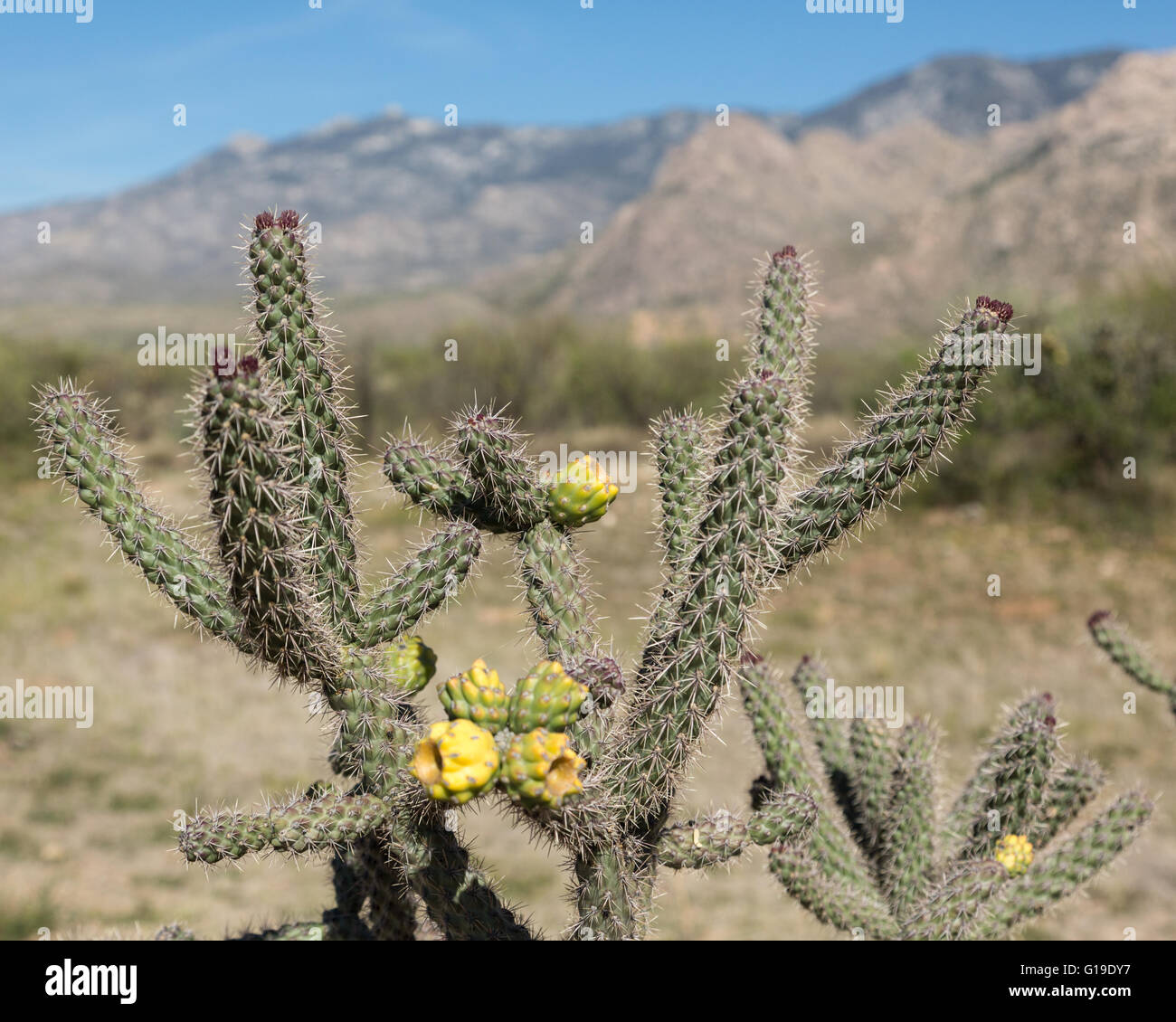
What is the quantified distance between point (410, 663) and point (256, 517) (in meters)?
0.59

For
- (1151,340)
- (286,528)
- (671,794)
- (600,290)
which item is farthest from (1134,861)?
(600,290)

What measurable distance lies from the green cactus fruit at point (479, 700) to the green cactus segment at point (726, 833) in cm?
60

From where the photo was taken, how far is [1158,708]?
27.5 ft

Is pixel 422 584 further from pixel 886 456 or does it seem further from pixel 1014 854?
pixel 1014 854

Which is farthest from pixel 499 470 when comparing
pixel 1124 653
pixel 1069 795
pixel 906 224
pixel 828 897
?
pixel 906 224

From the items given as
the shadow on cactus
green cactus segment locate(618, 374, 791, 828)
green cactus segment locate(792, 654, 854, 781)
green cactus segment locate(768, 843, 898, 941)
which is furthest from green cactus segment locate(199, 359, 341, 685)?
green cactus segment locate(792, 654, 854, 781)

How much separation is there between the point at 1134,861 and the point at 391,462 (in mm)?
6181

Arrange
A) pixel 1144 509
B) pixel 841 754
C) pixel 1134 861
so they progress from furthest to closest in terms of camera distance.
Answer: pixel 1144 509
pixel 1134 861
pixel 841 754

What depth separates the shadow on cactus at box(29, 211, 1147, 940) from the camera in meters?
1.64

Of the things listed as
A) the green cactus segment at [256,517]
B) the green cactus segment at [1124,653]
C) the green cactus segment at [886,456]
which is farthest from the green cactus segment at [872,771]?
the green cactus segment at [256,517]

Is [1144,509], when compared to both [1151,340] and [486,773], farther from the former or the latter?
[486,773]
